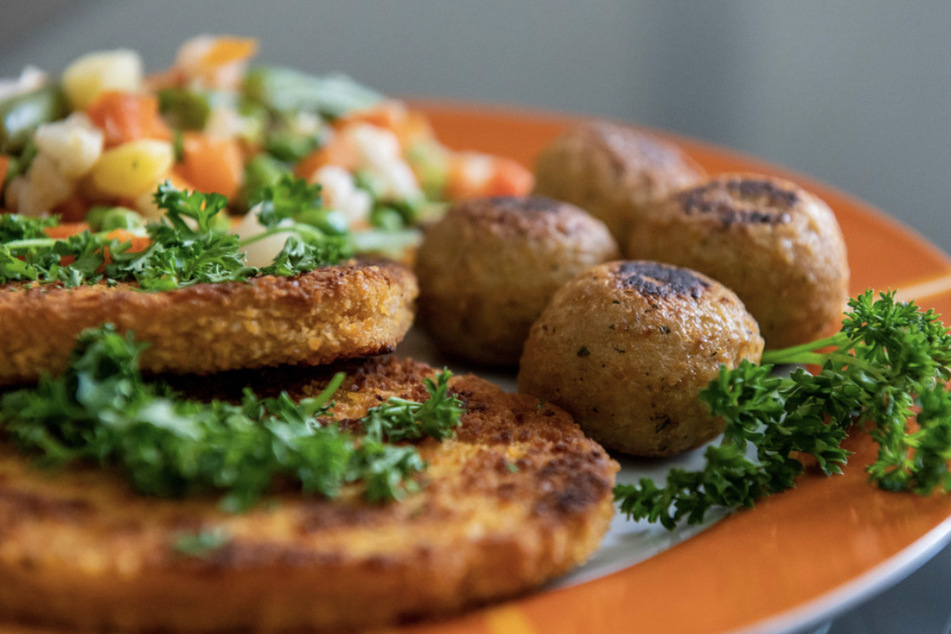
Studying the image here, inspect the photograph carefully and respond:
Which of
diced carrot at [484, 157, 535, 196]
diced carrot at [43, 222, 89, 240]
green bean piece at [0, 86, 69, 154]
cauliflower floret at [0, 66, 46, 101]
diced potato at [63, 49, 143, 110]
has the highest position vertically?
diced potato at [63, 49, 143, 110]

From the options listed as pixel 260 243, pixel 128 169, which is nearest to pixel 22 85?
pixel 128 169

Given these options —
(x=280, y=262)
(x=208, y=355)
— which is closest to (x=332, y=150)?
(x=280, y=262)

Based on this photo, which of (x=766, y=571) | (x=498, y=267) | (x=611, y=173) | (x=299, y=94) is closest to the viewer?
(x=766, y=571)

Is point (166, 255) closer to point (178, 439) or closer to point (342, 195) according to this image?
point (178, 439)

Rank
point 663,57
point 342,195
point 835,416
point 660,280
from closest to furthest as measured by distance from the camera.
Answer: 1. point 835,416
2. point 660,280
3. point 342,195
4. point 663,57

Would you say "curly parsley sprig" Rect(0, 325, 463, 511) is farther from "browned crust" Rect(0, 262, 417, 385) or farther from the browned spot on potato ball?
the browned spot on potato ball

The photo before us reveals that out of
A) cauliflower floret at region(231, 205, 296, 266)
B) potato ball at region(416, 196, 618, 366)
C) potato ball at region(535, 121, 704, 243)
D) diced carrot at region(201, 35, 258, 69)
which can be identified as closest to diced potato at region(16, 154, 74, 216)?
cauliflower floret at region(231, 205, 296, 266)

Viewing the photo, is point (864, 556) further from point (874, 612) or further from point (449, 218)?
point (449, 218)

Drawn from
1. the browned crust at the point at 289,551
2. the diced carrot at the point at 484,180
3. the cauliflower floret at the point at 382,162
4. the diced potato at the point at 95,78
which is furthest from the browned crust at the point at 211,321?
the diced carrot at the point at 484,180
